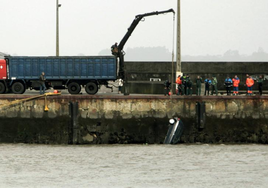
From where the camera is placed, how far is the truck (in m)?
38.5

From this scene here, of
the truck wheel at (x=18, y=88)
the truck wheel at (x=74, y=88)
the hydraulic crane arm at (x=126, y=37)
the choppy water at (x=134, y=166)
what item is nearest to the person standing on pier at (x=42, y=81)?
the truck wheel at (x=74, y=88)

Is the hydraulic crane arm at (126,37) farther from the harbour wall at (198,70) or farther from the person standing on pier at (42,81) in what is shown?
the harbour wall at (198,70)

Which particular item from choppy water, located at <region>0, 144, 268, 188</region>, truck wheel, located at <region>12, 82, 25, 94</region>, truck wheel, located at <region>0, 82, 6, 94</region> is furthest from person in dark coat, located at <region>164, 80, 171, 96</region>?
truck wheel, located at <region>0, 82, 6, 94</region>

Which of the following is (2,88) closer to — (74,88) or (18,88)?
(18,88)

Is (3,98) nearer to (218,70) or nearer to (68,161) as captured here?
(68,161)

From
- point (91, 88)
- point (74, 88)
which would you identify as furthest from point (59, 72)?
point (91, 88)

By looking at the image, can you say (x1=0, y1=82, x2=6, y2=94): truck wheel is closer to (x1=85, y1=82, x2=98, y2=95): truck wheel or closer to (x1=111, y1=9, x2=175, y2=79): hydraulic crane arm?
(x1=85, y1=82, x2=98, y2=95): truck wheel

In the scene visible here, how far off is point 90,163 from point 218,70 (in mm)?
23514

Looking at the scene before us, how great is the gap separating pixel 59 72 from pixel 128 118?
261 inches

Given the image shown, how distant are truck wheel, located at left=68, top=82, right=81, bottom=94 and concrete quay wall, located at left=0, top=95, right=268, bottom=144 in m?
4.21

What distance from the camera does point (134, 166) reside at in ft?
95.0

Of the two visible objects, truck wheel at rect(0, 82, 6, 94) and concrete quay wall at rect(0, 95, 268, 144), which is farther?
truck wheel at rect(0, 82, 6, 94)

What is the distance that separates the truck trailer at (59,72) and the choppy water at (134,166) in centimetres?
570

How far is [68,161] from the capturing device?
30078 millimetres
